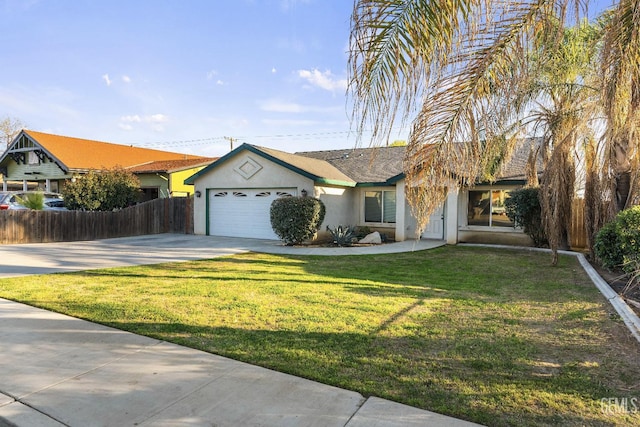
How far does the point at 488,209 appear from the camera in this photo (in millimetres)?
15219

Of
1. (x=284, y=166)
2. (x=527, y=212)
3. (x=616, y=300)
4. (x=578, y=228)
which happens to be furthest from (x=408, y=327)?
(x=284, y=166)

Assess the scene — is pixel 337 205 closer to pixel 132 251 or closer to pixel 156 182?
pixel 132 251

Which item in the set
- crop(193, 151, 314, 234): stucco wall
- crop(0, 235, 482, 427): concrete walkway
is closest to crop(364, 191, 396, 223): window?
crop(193, 151, 314, 234): stucco wall

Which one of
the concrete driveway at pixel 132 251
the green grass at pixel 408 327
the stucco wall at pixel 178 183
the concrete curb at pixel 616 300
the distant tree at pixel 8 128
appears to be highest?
the distant tree at pixel 8 128

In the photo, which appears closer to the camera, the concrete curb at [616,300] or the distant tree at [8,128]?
the concrete curb at [616,300]

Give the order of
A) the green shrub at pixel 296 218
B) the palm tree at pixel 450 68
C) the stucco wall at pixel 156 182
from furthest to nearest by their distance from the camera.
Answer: the stucco wall at pixel 156 182 < the green shrub at pixel 296 218 < the palm tree at pixel 450 68

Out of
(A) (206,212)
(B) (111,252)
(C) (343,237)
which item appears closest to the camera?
(B) (111,252)

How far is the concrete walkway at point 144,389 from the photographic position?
2959 millimetres

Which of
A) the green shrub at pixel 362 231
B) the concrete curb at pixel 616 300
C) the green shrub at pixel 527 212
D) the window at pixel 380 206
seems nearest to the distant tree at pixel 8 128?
the window at pixel 380 206

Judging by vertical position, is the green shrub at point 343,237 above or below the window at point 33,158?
below

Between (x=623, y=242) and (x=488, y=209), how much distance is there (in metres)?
7.83

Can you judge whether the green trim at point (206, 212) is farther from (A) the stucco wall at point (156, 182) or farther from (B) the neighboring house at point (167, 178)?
(A) the stucco wall at point (156, 182)

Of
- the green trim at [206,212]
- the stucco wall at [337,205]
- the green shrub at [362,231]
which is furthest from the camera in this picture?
the green trim at [206,212]

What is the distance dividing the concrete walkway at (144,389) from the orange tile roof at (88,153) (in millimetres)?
20828
